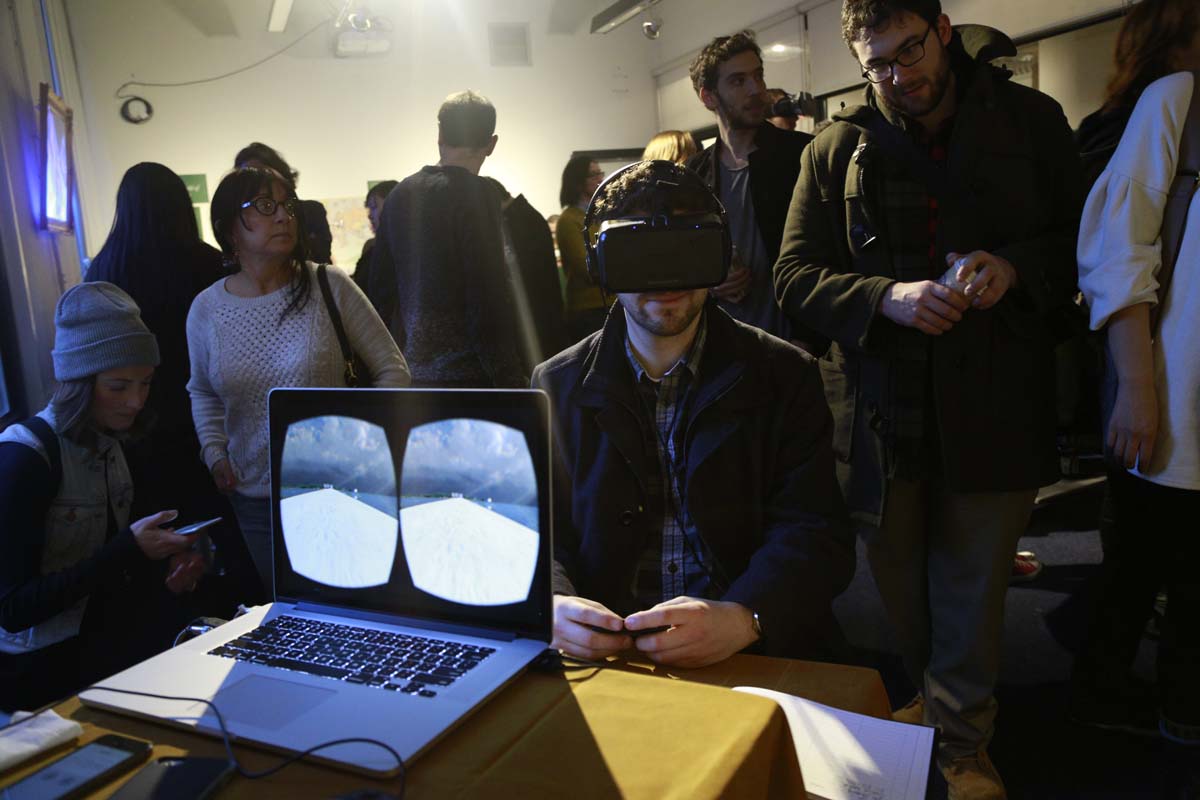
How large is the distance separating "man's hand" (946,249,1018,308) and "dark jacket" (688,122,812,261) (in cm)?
78

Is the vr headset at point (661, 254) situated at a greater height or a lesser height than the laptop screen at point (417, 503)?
greater

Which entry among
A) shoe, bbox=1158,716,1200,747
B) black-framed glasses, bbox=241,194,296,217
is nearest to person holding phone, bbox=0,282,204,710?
black-framed glasses, bbox=241,194,296,217

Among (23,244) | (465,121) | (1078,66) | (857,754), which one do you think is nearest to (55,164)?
(23,244)

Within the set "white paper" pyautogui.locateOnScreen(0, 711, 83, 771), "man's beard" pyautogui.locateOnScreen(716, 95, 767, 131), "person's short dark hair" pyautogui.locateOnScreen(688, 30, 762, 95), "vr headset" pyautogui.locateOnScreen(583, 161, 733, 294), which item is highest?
"person's short dark hair" pyautogui.locateOnScreen(688, 30, 762, 95)

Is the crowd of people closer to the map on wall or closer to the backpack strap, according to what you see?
the backpack strap

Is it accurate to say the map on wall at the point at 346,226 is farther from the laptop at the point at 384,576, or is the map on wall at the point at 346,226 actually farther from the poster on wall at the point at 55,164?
the laptop at the point at 384,576

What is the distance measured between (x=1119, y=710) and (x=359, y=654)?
1.95m

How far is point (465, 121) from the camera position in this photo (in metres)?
2.48

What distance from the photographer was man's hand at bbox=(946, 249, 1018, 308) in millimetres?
1562

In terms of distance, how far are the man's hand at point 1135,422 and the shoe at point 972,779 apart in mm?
666

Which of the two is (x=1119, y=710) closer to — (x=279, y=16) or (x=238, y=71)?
(x=279, y=16)

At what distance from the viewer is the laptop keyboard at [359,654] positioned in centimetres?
89

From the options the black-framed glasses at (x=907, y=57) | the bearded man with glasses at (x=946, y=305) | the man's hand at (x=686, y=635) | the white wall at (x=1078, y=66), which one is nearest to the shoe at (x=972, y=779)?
the bearded man with glasses at (x=946, y=305)

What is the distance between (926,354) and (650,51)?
6817mm
